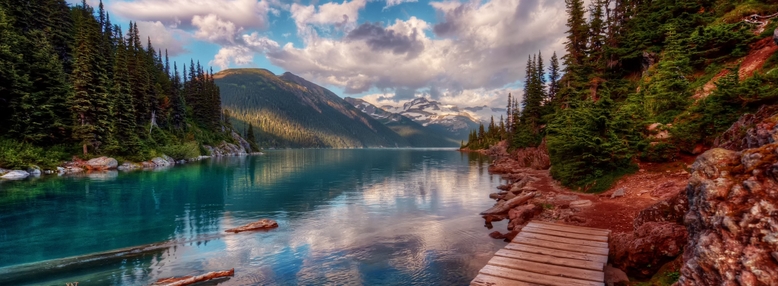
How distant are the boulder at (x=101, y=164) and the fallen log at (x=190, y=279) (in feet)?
201

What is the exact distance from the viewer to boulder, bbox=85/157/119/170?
5863 cm

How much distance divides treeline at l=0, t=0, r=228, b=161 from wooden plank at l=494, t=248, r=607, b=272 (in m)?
72.2

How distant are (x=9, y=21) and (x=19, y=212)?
5661 centimetres

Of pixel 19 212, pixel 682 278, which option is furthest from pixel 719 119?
pixel 19 212

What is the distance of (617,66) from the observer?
46.5 meters

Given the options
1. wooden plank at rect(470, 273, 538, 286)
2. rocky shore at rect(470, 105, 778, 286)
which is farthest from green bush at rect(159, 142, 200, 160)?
wooden plank at rect(470, 273, 538, 286)

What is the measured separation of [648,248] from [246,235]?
66.3 ft

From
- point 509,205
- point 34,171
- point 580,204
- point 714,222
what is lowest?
point 509,205

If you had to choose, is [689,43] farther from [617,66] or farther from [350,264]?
[350,264]

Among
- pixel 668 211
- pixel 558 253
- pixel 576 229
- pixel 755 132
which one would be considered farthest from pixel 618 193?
pixel 558 253

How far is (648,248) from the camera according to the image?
1059 centimetres

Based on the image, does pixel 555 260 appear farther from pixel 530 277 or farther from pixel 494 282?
pixel 494 282

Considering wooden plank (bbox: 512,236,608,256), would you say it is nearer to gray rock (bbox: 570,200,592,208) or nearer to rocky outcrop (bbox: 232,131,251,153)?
gray rock (bbox: 570,200,592,208)

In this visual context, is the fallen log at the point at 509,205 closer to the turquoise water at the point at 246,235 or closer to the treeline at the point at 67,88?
the turquoise water at the point at 246,235
